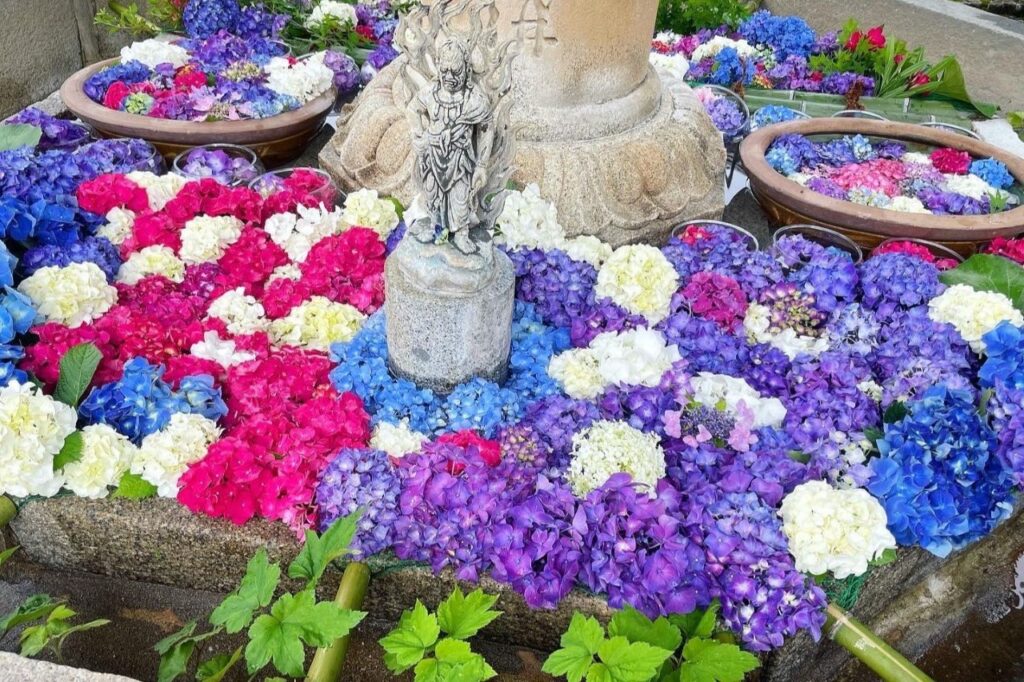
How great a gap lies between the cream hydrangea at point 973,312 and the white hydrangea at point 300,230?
2457 mm

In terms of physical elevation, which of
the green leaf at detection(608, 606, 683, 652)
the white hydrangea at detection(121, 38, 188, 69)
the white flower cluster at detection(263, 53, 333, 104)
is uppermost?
the white flower cluster at detection(263, 53, 333, 104)

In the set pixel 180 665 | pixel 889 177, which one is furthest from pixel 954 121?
pixel 180 665

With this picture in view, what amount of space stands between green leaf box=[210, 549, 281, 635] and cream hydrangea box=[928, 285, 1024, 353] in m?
2.56

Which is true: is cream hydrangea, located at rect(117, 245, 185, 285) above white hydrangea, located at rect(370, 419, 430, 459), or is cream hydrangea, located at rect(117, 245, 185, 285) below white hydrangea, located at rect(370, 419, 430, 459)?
below

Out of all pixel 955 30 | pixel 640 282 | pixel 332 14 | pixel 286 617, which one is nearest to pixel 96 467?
pixel 286 617

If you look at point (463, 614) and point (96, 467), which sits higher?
point (463, 614)

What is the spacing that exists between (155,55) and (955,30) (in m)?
5.98

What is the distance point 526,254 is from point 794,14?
17.0 ft

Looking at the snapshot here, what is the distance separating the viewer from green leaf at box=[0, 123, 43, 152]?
12.7 feet

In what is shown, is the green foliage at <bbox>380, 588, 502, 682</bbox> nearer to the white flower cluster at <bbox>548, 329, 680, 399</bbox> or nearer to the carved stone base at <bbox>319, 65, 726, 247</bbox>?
the white flower cluster at <bbox>548, 329, 680, 399</bbox>

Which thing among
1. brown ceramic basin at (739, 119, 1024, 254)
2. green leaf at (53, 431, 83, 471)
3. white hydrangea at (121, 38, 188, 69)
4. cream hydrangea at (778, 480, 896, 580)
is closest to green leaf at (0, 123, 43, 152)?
white hydrangea at (121, 38, 188, 69)

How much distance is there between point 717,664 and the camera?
78.8 inches

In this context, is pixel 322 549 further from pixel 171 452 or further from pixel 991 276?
pixel 991 276

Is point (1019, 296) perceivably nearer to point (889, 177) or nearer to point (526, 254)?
point (889, 177)
